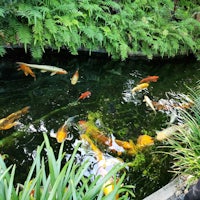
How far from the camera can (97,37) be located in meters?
5.40

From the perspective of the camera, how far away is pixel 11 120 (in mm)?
3867

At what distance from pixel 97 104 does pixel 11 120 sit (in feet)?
4.55

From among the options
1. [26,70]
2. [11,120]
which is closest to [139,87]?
[26,70]

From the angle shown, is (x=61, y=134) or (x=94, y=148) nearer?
(x=94, y=148)

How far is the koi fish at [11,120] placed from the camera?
372 cm

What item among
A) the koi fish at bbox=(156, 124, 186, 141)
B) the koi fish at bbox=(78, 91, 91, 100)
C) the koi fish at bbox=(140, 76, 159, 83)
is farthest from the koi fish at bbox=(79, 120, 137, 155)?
Result: the koi fish at bbox=(140, 76, 159, 83)

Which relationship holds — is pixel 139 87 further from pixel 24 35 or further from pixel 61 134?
pixel 24 35

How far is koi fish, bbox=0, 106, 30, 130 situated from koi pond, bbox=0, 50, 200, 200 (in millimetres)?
53

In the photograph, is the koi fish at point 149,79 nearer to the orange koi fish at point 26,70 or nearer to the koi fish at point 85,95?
the koi fish at point 85,95

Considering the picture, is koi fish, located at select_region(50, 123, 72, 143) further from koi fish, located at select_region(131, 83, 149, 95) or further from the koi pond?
koi fish, located at select_region(131, 83, 149, 95)

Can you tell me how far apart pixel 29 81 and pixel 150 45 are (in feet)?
9.48

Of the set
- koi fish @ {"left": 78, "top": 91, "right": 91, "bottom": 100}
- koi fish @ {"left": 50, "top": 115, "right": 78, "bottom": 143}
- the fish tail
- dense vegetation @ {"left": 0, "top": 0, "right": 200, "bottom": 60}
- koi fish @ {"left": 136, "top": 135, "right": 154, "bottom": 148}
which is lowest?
koi fish @ {"left": 136, "top": 135, "right": 154, "bottom": 148}

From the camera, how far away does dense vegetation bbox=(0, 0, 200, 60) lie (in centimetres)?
475

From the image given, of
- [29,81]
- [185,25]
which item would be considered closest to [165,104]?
[29,81]
